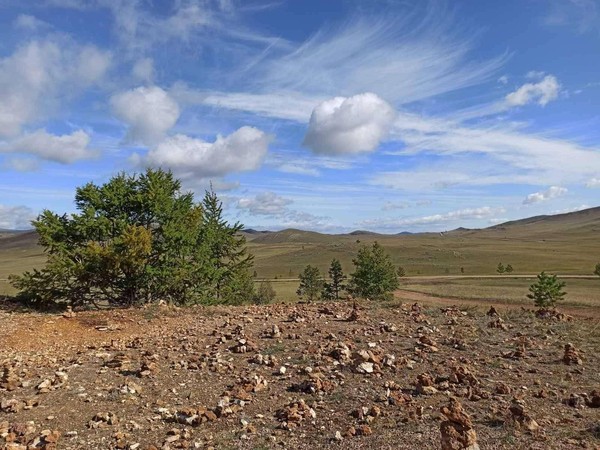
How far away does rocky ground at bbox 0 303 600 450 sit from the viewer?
718 centimetres

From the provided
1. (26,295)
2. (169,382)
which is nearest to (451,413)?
(169,382)

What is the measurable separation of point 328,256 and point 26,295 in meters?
179

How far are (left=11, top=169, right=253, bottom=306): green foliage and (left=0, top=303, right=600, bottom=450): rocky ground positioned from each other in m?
4.99

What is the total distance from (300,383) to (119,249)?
1305cm

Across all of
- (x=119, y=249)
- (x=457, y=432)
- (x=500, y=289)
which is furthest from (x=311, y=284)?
(x=457, y=432)

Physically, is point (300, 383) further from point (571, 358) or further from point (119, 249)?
point (119, 249)

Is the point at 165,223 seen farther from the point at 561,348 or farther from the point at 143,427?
the point at 561,348

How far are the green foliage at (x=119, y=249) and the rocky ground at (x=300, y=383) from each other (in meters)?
4.99

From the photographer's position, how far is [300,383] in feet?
30.8

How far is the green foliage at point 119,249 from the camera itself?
19625 mm

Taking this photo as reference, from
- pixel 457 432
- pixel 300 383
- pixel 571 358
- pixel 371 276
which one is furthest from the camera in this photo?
pixel 371 276

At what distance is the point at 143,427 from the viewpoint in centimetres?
767

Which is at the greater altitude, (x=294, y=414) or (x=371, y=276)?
(x=294, y=414)

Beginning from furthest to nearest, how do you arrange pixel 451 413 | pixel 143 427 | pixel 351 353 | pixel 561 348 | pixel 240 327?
1. pixel 240 327
2. pixel 561 348
3. pixel 351 353
4. pixel 143 427
5. pixel 451 413
